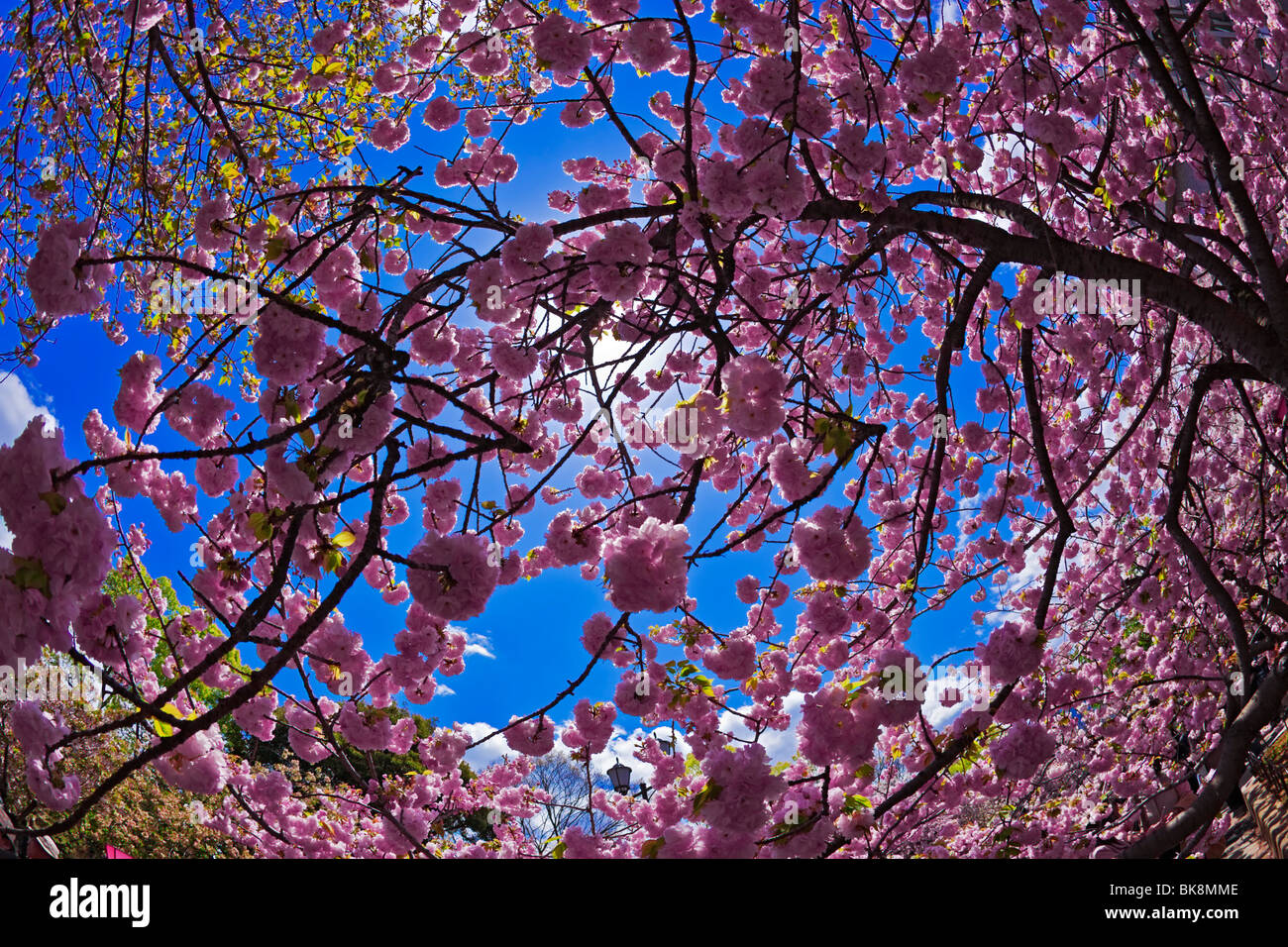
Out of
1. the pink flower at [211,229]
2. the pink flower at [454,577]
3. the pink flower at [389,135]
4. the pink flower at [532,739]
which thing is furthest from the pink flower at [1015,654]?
the pink flower at [389,135]

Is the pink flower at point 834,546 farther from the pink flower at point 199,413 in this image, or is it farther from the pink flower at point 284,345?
the pink flower at point 199,413

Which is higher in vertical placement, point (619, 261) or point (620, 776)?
point (619, 261)

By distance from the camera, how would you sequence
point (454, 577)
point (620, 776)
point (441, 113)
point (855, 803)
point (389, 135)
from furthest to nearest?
1. point (620, 776)
2. point (389, 135)
3. point (441, 113)
4. point (855, 803)
5. point (454, 577)

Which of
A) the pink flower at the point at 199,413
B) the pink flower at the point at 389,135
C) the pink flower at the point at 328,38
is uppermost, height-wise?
the pink flower at the point at 328,38

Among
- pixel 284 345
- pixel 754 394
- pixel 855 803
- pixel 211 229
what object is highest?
pixel 211 229

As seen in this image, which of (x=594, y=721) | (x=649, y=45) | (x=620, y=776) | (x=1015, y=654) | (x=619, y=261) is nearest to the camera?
(x=1015, y=654)

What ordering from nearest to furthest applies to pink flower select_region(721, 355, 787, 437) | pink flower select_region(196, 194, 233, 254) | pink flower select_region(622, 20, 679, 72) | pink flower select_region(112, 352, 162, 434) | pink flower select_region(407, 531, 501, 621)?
pink flower select_region(407, 531, 501, 621)
pink flower select_region(721, 355, 787, 437)
pink flower select_region(112, 352, 162, 434)
pink flower select_region(622, 20, 679, 72)
pink flower select_region(196, 194, 233, 254)

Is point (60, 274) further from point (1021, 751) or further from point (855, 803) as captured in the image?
point (1021, 751)

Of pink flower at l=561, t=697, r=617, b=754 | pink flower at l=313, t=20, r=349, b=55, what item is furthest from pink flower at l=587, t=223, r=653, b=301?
pink flower at l=313, t=20, r=349, b=55

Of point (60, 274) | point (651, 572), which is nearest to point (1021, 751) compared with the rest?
point (651, 572)

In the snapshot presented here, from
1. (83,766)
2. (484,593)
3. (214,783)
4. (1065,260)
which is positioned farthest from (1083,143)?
(83,766)

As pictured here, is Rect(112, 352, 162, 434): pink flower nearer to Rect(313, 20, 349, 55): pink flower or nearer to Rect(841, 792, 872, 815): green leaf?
Rect(841, 792, 872, 815): green leaf
